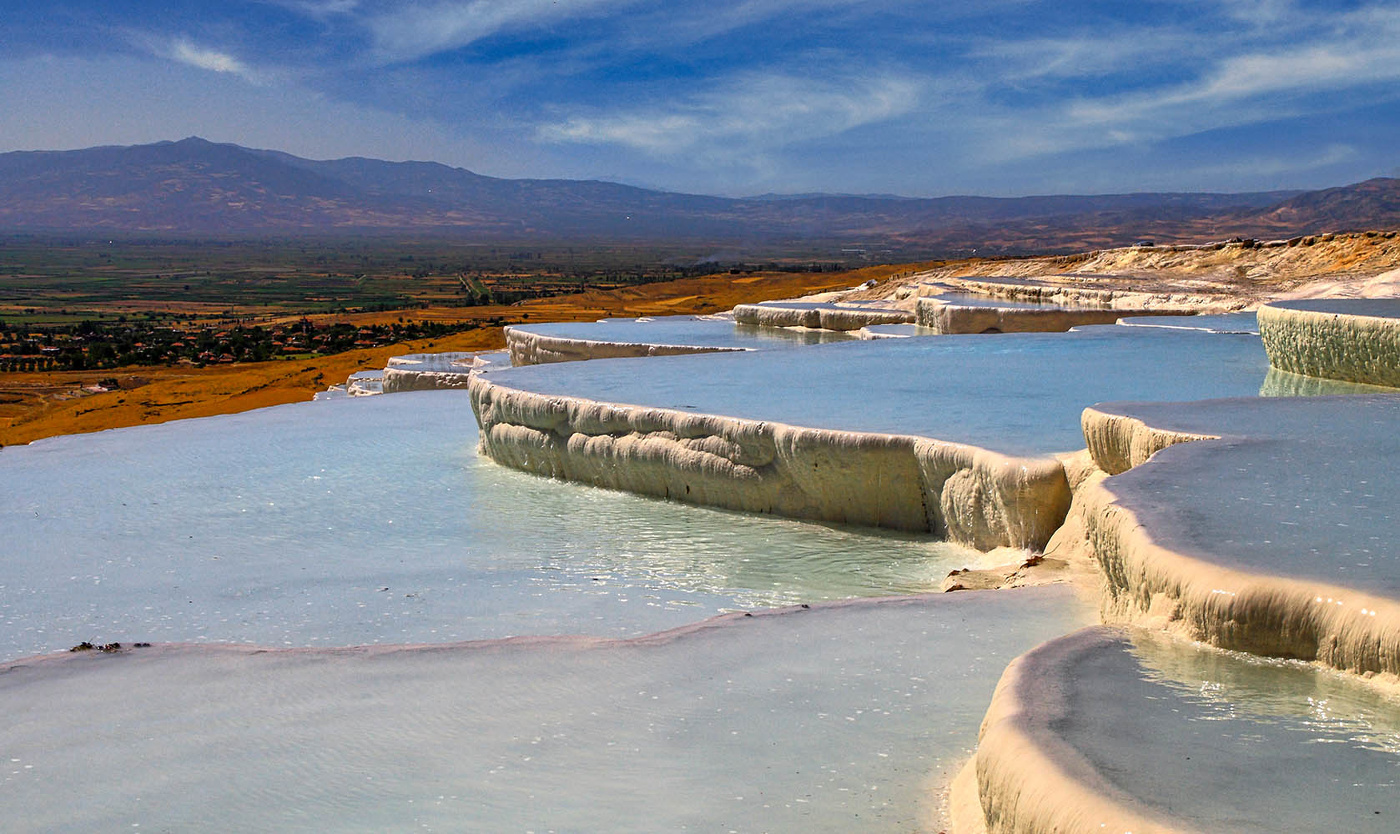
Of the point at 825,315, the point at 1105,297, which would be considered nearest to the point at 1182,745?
the point at 1105,297

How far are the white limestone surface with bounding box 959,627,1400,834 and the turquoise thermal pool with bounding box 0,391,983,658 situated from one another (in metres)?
1.72

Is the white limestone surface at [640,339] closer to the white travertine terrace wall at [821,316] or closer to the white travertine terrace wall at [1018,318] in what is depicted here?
the white travertine terrace wall at [821,316]

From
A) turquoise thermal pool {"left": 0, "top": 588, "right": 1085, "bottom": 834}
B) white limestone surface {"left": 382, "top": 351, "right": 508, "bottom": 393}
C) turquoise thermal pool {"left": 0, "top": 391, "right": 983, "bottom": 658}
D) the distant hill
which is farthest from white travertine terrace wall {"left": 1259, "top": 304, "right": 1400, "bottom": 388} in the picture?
the distant hill

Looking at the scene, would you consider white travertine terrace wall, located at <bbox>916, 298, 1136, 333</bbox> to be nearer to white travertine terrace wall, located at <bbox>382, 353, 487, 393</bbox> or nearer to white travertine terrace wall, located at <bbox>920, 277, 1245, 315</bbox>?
white travertine terrace wall, located at <bbox>920, 277, 1245, 315</bbox>

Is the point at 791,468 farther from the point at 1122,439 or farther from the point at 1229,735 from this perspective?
the point at 1229,735

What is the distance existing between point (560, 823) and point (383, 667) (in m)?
1.07

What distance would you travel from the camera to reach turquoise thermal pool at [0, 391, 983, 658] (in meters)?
4.02

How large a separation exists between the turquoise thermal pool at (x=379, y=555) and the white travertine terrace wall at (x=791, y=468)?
99 mm

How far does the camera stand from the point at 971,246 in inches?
3310

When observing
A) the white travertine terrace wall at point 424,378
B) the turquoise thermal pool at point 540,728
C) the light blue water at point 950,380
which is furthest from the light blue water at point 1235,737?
the white travertine terrace wall at point 424,378

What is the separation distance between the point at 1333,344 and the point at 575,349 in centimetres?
644

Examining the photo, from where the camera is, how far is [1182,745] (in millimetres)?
2000

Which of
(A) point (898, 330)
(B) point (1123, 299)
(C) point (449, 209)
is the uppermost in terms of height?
(C) point (449, 209)

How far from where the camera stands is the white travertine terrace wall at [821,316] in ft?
42.3
